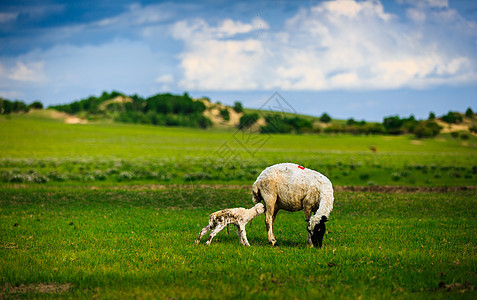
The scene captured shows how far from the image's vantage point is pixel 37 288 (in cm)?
997

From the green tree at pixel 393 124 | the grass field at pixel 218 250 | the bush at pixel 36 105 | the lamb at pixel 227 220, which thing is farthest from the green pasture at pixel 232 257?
the bush at pixel 36 105

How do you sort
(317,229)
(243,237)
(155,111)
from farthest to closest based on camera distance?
(155,111) < (243,237) < (317,229)

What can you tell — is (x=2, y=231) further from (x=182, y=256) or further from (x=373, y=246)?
(x=373, y=246)

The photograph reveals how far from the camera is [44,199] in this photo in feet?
84.7

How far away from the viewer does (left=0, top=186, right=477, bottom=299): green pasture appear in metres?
9.57

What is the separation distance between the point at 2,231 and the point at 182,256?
9.08 m

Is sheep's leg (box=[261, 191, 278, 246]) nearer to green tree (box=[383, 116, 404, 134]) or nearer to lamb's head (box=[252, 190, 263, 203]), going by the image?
lamb's head (box=[252, 190, 263, 203])

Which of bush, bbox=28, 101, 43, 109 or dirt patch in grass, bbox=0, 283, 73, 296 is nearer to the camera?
dirt patch in grass, bbox=0, 283, 73, 296

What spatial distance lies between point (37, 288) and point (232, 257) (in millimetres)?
5369

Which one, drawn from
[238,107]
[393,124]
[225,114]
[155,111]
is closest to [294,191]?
[238,107]

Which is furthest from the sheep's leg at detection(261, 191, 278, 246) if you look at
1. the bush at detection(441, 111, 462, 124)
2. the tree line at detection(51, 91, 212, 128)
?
the bush at detection(441, 111, 462, 124)

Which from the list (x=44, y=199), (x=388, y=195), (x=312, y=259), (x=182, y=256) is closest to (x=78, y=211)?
(x=44, y=199)

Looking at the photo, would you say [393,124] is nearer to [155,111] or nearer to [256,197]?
[155,111]

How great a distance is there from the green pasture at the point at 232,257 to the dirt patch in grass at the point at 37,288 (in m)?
0.05
